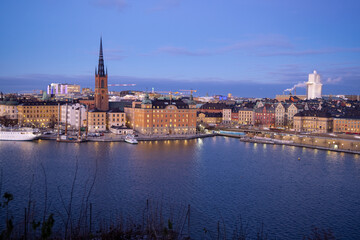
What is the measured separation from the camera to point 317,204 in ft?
42.7

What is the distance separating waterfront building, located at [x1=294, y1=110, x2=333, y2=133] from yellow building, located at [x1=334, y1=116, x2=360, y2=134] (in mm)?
648

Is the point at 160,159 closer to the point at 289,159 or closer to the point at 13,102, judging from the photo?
the point at 289,159

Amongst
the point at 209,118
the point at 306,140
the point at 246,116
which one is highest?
the point at 246,116

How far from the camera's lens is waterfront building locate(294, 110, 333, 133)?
3338 cm

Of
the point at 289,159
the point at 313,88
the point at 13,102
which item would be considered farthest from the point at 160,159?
the point at 313,88

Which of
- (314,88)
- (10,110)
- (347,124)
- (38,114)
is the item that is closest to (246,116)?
(347,124)

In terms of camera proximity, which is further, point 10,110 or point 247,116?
point 247,116

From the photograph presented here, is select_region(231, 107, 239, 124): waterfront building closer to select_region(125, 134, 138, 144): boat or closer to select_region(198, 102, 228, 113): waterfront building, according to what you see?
select_region(198, 102, 228, 113): waterfront building

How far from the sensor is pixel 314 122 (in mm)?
34031

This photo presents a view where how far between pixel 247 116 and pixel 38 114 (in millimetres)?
21797

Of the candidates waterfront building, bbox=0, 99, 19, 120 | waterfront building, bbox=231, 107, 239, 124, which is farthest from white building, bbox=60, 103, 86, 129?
waterfront building, bbox=231, 107, 239, 124

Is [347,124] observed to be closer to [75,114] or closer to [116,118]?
[116,118]

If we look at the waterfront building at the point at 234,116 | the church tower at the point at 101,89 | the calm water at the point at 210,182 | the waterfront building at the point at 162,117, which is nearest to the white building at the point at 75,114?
the church tower at the point at 101,89

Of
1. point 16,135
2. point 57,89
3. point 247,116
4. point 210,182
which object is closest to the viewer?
point 210,182
